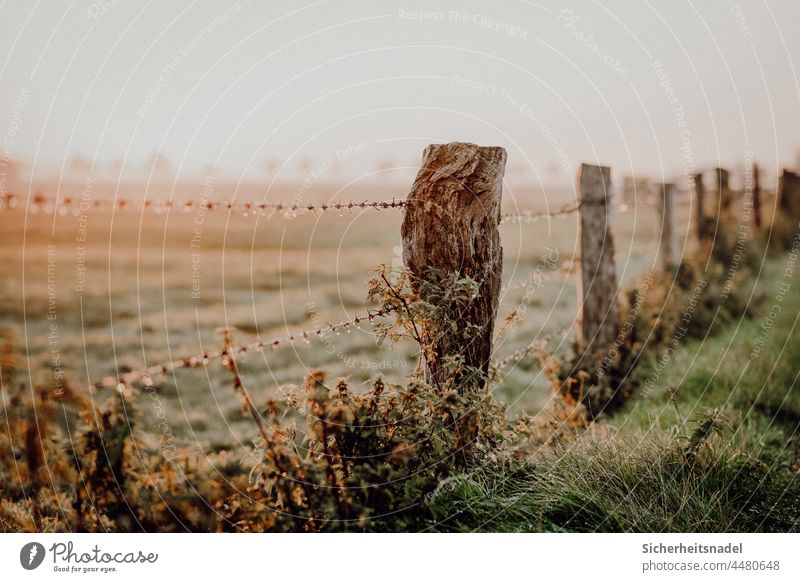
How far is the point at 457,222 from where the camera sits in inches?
112

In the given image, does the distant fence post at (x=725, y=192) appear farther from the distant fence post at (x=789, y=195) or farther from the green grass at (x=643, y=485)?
the green grass at (x=643, y=485)

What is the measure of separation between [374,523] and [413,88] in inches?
83.3

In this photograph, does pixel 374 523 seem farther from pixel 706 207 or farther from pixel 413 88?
pixel 706 207

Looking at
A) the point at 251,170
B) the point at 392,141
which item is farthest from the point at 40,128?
the point at 392,141

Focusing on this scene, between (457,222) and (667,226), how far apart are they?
394 cm

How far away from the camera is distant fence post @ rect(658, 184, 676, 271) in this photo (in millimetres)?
5984

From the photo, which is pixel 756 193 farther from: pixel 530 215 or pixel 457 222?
pixel 457 222

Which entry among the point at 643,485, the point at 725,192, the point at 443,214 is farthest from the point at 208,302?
the point at 725,192

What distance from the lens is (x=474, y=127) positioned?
364 cm

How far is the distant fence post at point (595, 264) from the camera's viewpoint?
4.32 metres

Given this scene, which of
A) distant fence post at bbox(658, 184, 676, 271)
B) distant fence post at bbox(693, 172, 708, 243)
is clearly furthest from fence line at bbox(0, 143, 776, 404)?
distant fence post at bbox(693, 172, 708, 243)

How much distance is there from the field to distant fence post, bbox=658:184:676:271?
28 centimetres

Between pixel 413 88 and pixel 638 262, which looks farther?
pixel 638 262

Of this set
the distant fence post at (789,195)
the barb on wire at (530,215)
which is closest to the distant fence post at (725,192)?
the distant fence post at (789,195)
